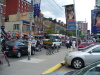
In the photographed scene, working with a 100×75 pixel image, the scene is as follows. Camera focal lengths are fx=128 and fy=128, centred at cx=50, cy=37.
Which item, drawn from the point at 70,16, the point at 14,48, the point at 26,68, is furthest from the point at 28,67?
the point at 70,16

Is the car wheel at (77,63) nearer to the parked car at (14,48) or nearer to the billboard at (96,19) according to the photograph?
the parked car at (14,48)

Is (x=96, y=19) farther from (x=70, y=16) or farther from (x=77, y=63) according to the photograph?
(x=77, y=63)

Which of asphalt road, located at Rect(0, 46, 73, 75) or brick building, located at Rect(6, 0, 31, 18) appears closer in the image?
asphalt road, located at Rect(0, 46, 73, 75)

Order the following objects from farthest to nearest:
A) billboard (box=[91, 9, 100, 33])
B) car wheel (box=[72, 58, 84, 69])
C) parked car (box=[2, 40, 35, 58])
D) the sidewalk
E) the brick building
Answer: the brick building < billboard (box=[91, 9, 100, 33]) < parked car (box=[2, 40, 35, 58]) < car wheel (box=[72, 58, 84, 69]) < the sidewalk

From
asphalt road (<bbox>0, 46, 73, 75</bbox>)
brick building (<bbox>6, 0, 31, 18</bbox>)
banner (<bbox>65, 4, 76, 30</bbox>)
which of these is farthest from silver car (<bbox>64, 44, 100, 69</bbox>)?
brick building (<bbox>6, 0, 31, 18</bbox>)

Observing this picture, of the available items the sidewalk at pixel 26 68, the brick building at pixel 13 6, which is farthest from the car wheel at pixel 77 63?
the brick building at pixel 13 6

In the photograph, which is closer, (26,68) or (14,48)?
(26,68)

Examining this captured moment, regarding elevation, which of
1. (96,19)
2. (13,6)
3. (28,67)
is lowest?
(28,67)

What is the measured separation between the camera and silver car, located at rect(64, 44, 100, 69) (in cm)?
742

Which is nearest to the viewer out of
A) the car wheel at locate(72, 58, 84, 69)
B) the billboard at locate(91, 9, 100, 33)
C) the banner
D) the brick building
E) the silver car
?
the silver car

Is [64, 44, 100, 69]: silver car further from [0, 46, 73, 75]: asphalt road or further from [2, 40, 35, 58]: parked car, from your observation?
[2, 40, 35, 58]: parked car

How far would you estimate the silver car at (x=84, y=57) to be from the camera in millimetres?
7422

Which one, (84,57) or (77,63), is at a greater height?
(84,57)

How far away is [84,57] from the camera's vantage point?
7.55m
